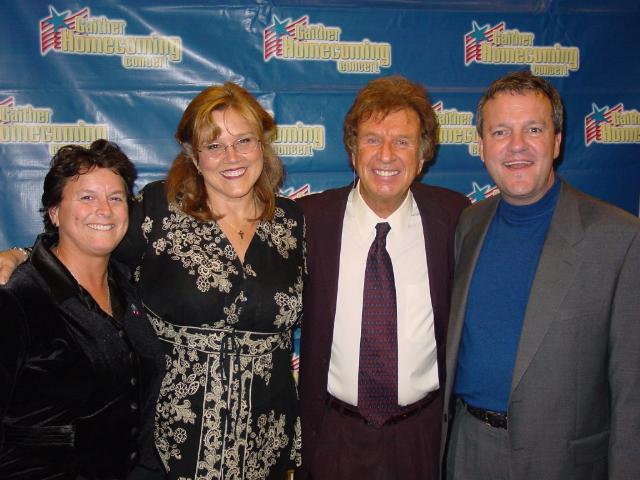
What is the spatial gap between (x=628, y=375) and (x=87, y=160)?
1929mm

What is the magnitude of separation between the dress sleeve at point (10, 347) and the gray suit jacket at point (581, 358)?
5.09 ft

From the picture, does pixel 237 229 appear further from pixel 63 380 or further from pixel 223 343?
pixel 63 380

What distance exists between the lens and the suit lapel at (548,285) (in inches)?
64.9

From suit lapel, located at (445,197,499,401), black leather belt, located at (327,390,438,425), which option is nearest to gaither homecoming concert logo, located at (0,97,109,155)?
black leather belt, located at (327,390,438,425)

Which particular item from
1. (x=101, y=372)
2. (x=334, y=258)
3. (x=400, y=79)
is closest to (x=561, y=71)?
(x=400, y=79)

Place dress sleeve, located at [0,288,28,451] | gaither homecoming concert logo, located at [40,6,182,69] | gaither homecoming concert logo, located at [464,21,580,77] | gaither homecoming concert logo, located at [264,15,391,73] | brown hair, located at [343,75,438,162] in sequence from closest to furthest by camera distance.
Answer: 1. dress sleeve, located at [0,288,28,451]
2. brown hair, located at [343,75,438,162]
3. gaither homecoming concert logo, located at [40,6,182,69]
4. gaither homecoming concert logo, located at [264,15,391,73]
5. gaither homecoming concert logo, located at [464,21,580,77]

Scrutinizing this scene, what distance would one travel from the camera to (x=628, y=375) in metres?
1.59

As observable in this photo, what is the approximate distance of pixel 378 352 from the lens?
2021 millimetres

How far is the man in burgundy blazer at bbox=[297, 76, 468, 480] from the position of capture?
2.04m

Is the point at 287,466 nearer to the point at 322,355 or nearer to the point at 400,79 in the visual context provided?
the point at 322,355

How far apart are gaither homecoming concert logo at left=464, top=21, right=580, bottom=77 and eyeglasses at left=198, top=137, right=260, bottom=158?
1.75 metres

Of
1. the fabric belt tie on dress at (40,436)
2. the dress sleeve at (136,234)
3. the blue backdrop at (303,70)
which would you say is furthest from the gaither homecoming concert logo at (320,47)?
the fabric belt tie on dress at (40,436)

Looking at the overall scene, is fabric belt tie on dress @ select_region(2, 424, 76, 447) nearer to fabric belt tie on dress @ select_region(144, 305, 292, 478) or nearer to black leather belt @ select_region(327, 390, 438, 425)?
fabric belt tie on dress @ select_region(144, 305, 292, 478)

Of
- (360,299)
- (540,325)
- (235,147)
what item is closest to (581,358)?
(540,325)
